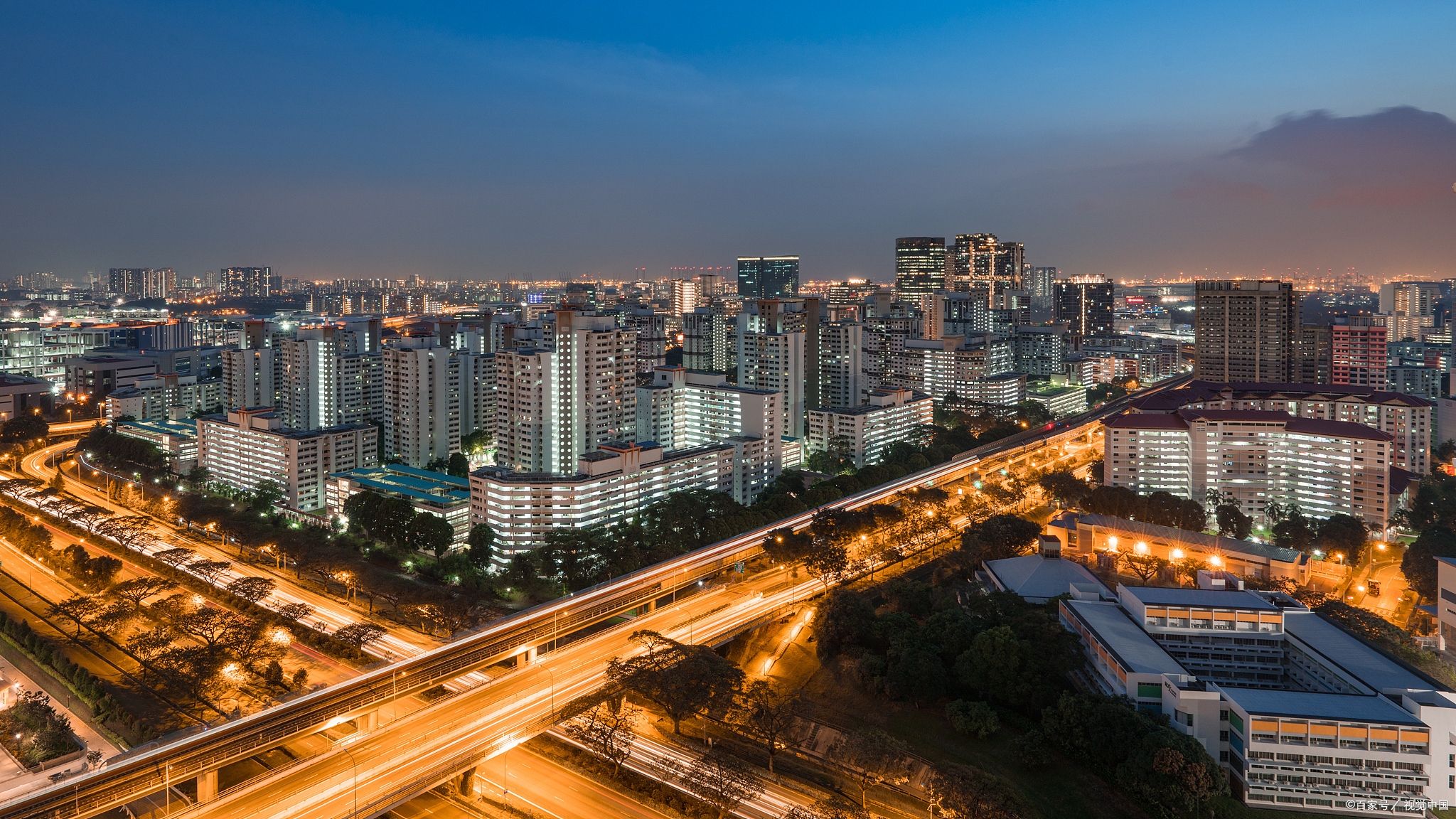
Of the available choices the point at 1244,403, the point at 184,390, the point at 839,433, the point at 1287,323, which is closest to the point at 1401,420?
the point at 1244,403

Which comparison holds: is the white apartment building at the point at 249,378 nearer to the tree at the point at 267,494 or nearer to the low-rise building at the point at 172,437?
the low-rise building at the point at 172,437

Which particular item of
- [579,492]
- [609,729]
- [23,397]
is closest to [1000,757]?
[609,729]

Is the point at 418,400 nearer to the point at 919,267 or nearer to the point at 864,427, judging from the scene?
the point at 864,427

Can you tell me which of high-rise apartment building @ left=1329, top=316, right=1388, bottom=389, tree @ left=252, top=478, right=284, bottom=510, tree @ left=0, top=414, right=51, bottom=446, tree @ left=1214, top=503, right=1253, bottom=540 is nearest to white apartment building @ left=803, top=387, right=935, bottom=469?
tree @ left=1214, top=503, right=1253, bottom=540

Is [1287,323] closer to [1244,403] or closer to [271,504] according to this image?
[1244,403]

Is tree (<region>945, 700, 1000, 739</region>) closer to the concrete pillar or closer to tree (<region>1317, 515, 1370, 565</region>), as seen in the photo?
the concrete pillar
